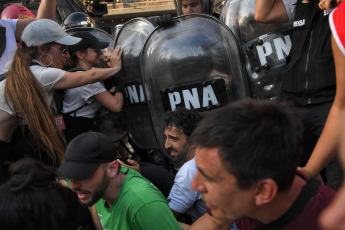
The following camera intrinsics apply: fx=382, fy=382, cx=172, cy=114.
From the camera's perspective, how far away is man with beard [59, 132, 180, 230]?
5.64ft

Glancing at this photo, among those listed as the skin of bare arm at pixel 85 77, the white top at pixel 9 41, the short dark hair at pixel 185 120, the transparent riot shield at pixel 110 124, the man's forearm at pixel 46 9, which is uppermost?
the man's forearm at pixel 46 9

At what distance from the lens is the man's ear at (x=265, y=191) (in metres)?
1.12

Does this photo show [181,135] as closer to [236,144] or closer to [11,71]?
[11,71]

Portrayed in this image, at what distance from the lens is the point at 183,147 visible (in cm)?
267

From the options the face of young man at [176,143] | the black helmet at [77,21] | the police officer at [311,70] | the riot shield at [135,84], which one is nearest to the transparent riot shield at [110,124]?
the riot shield at [135,84]

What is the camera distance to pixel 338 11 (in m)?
1.58

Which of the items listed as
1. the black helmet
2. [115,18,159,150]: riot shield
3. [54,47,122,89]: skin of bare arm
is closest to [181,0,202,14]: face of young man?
[115,18,159,150]: riot shield

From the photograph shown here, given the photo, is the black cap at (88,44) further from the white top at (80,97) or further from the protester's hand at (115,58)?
the white top at (80,97)

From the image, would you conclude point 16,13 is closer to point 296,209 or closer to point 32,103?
point 32,103

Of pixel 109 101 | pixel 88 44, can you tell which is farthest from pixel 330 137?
pixel 88 44

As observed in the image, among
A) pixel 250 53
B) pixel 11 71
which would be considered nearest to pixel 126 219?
pixel 11 71

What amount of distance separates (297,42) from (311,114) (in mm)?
447

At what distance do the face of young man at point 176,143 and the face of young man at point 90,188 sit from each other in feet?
3.02

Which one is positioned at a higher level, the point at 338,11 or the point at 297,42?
the point at 338,11
